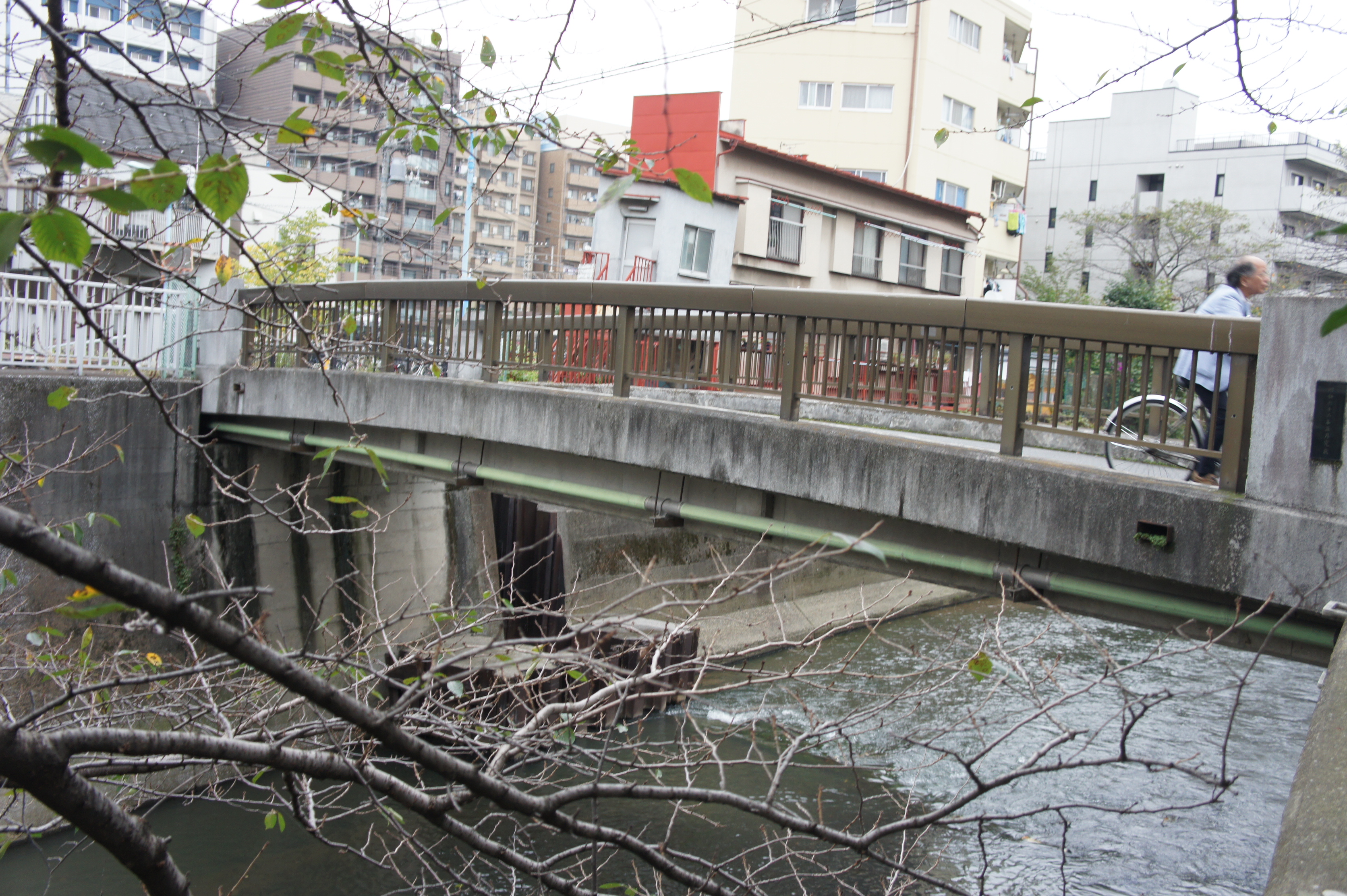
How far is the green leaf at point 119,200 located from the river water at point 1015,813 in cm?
563

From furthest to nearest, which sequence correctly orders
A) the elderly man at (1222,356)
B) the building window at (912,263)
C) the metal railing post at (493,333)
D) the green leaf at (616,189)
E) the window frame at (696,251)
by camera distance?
the building window at (912,263) < the window frame at (696,251) < the metal railing post at (493,333) < the elderly man at (1222,356) < the green leaf at (616,189)

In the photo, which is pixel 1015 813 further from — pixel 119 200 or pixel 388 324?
pixel 388 324

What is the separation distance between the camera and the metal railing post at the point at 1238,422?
4.96 m

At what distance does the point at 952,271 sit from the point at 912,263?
2369 mm

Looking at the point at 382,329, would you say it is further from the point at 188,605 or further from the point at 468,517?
the point at 188,605

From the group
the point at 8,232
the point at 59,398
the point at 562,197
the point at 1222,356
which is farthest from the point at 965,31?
the point at 8,232

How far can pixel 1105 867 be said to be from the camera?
Result: 32.9 ft

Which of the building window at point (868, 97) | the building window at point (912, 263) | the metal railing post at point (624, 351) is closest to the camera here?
the metal railing post at point (624, 351)

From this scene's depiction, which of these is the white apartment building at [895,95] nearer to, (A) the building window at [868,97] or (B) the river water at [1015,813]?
(A) the building window at [868,97]

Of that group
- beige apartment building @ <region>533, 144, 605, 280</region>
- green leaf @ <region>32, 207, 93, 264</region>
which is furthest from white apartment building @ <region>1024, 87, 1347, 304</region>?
green leaf @ <region>32, 207, 93, 264</region>

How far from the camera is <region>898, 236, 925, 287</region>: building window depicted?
102 feet

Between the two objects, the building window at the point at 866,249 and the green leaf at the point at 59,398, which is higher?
the building window at the point at 866,249

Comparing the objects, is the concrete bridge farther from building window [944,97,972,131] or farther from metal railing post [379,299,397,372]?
building window [944,97,972,131]

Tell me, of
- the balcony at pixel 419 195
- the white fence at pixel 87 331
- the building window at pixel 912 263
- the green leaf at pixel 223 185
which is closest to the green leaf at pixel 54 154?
the green leaf at pixel 223 185
